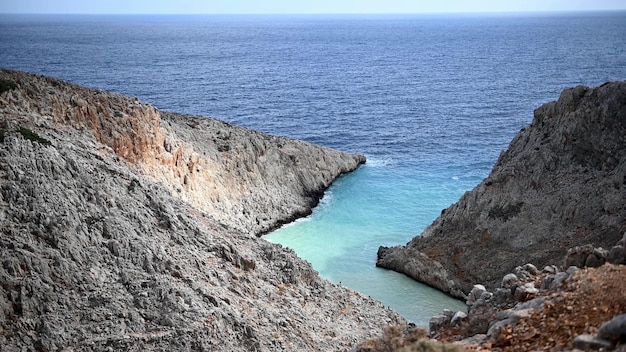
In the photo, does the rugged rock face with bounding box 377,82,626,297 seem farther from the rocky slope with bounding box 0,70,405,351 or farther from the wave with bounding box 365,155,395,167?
the wave with bounding box 365,155,395,167

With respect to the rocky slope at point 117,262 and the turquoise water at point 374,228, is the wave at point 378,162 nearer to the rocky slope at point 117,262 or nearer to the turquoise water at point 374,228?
the turquoise water at point 374,228

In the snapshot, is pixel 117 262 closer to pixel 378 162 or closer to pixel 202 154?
pixel 202 154

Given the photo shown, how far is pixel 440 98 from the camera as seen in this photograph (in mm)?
118375

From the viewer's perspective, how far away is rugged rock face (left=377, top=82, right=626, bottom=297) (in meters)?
41.8

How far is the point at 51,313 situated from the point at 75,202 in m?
6.34

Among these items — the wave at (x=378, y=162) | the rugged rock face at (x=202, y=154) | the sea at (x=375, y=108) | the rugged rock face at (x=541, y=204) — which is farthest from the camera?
the wave at (x=378, y=162)

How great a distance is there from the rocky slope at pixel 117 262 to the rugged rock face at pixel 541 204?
8.53 m

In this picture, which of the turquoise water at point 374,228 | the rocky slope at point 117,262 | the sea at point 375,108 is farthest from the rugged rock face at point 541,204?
the rocky slope at point 117,262

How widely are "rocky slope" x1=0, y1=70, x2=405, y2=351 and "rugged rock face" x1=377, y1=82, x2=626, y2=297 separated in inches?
336

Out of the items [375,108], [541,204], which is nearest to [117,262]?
[541,204]

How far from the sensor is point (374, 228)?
186 ft

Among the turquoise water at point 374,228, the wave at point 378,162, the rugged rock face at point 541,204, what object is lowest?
the turquoise water at point 374,228

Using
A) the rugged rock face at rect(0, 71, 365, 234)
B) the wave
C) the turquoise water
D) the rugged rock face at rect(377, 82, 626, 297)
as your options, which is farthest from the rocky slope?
the wave

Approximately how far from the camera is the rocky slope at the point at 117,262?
2644cm
